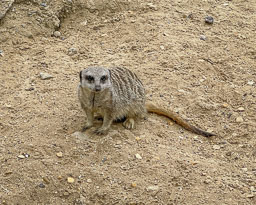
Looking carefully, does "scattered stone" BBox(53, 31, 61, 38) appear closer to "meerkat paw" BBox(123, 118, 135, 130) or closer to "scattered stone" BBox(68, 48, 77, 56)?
"scattered stone" BBox(68, 48, 77, 56)

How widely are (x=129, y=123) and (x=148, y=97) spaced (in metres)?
0.38

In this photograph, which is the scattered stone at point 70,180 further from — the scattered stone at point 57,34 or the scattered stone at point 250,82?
the scattered stone at point 57,34

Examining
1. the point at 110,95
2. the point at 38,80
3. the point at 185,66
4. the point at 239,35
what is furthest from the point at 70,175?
the point at 239,35

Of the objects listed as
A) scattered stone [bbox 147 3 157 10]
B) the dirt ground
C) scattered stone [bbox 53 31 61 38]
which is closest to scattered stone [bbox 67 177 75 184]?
the dirt ground

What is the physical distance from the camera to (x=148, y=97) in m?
3.62

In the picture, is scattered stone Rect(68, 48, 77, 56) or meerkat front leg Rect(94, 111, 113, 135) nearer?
meerkat front leg Rect(94, 111, 113, 135)

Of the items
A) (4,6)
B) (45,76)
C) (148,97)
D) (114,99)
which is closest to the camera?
(114,99)

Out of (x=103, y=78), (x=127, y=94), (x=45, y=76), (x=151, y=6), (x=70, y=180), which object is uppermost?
(x=103, y=78)

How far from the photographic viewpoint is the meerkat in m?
2.88

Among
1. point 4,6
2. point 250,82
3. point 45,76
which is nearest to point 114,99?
point 45,76

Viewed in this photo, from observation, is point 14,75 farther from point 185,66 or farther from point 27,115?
point 185,66

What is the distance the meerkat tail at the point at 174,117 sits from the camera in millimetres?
3279

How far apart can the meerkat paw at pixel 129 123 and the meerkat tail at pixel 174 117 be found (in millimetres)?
203

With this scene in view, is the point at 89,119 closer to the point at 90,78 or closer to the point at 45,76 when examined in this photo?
the point at 90,78
